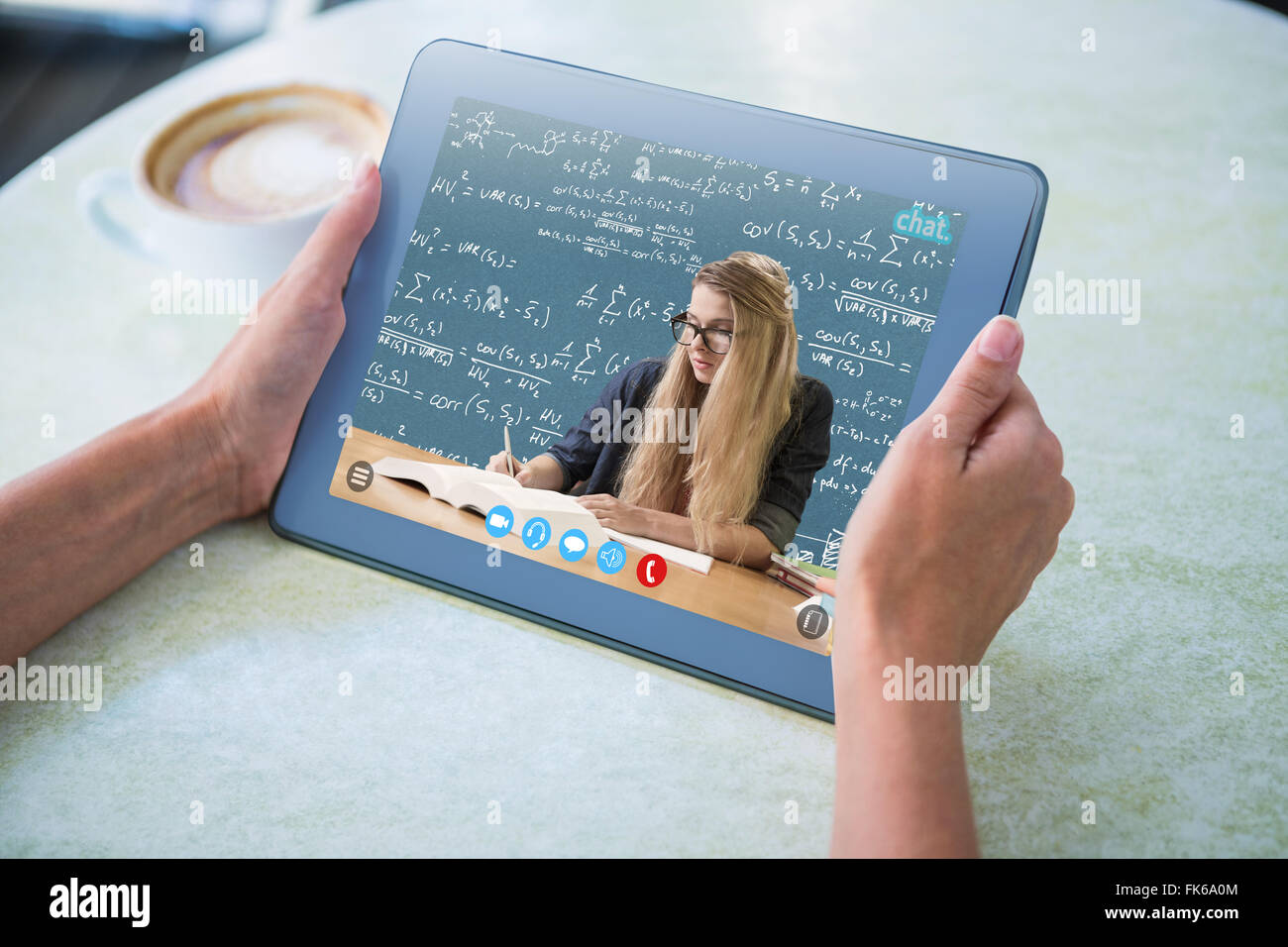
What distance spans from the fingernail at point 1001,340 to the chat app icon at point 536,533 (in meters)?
0.29

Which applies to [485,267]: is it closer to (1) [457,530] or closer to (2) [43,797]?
(1) [457,530]

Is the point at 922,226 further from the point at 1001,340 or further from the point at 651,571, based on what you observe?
the point at 651,571

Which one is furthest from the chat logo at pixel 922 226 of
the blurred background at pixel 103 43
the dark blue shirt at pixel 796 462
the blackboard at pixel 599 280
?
the blurred background at pixel 103 43

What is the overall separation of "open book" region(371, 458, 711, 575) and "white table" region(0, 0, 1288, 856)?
70 mm

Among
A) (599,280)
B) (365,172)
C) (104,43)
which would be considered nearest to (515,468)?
(599,280)

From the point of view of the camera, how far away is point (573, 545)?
0.59 meters

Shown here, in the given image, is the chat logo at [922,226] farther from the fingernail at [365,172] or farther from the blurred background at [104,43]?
the blurred background at [104,43]

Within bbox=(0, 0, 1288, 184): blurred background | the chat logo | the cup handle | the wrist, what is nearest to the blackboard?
the chat logo

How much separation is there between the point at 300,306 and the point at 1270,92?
940mm

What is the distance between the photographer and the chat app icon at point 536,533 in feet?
1.94

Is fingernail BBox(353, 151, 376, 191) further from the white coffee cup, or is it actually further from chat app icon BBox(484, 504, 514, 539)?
chat app icon BBox(484, 504, 514, 539)
